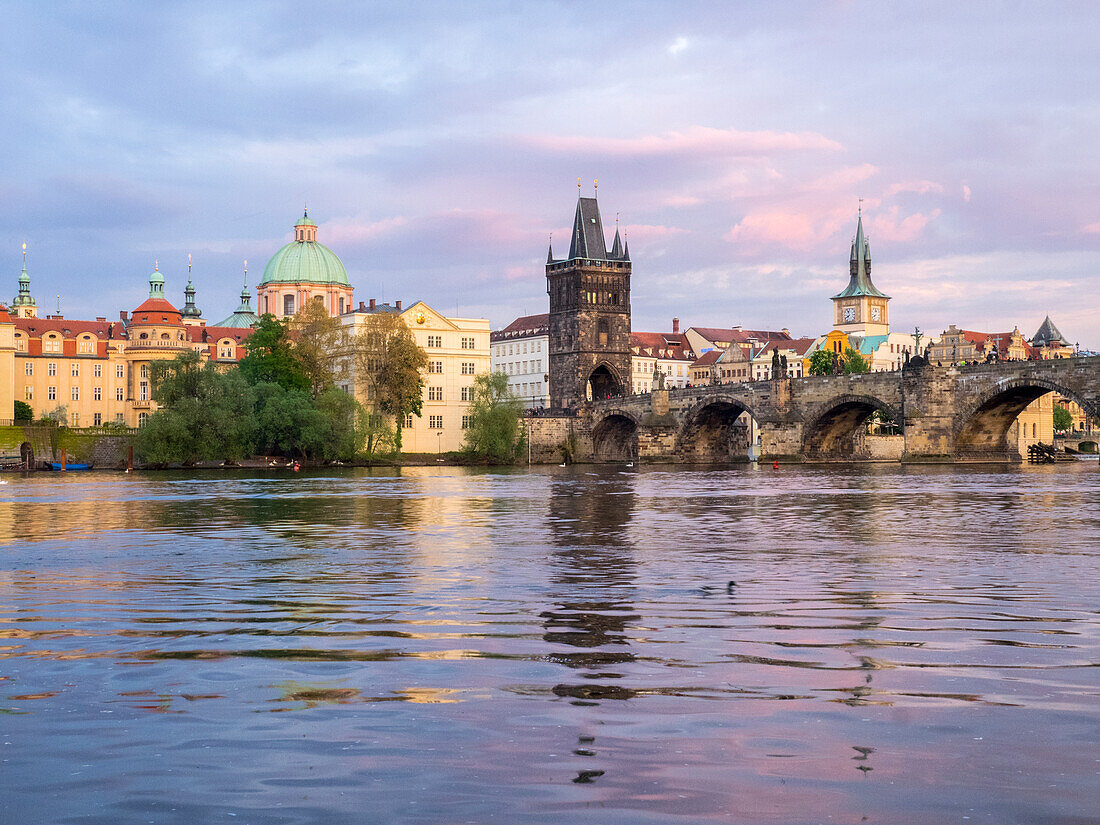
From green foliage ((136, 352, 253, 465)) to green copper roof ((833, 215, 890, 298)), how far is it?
133367 millimetres

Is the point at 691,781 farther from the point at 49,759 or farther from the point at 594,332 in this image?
the point at 594,332

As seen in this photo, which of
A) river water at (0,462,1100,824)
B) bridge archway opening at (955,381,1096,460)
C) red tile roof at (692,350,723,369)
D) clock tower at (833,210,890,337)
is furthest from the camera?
clock tower at (833,210,890,337)

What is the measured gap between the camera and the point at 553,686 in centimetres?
832

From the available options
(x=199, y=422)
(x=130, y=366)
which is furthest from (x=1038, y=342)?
(x=199, y=422)

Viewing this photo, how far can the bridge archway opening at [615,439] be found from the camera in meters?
127

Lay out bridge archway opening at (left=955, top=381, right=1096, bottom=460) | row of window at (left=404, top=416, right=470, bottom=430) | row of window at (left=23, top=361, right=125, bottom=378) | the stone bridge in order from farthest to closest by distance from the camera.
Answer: row of window at (left=23, top=361, right=125, bottom=378) < row of window at (left=404, top=416, right=470, bottom=430) < the stone bridge < bridge archway opening at (left=955, top=381, right=1096, bottom=460)

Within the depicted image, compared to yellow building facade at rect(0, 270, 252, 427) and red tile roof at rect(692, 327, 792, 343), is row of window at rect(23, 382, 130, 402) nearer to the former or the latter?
yellow building facade at rect(0, 270, 252, 427)

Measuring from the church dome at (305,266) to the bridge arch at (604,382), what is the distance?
32196 millimetres

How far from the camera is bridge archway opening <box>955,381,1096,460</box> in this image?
248 ft

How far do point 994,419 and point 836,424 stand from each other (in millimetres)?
18095

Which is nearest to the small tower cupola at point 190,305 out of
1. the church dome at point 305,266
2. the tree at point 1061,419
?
the church dome at point 305,266

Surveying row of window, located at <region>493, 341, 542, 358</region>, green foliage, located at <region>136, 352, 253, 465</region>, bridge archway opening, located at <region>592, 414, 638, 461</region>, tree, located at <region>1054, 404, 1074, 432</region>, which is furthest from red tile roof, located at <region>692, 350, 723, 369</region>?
green foliage, located at <region>136, 352, 253, 465</region>

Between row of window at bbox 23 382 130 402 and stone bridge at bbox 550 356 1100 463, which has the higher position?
row of window at bbox 23 382 130 402

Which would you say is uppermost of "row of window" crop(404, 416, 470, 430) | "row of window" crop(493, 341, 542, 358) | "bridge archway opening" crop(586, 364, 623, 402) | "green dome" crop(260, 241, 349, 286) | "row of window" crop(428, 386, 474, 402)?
"green dome" crop(260, 241, 349, 286)
